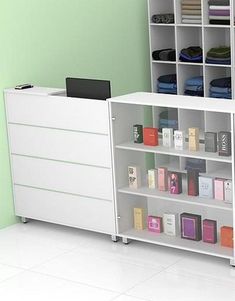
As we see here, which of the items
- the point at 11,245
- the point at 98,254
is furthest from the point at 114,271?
the point at 11,245

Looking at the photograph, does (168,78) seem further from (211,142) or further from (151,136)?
(211,142)

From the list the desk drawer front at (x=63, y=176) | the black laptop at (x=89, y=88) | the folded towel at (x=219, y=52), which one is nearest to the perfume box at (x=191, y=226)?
the desk drawer front at (x=63, y=176)

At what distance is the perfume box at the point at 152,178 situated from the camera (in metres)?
5.86

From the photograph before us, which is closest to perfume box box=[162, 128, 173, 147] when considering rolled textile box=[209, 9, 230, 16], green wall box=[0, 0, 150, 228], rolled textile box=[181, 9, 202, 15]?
green wall box=[0, 0, 150, 228]

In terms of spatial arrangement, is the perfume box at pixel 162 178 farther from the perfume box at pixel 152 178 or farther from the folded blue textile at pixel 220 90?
the folded blue textile at pixel 220 90

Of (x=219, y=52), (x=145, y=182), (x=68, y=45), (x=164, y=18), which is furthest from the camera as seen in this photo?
(x=164, y=18)

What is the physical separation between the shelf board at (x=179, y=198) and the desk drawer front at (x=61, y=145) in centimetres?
28

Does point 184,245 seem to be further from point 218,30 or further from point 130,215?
point 218,30

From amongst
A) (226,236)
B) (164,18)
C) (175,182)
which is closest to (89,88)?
(175,182)

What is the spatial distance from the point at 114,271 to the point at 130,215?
0.65 metres

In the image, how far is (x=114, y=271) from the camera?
552cm

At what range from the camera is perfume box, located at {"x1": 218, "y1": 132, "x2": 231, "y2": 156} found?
212 inches

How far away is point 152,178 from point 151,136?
0.30 m

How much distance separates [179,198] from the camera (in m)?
5.70
